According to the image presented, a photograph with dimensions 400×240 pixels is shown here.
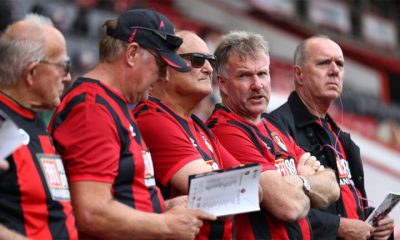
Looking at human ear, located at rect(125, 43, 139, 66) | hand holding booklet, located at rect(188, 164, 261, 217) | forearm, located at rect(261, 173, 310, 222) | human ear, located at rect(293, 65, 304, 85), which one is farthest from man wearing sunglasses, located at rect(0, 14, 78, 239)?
human ear, located at rect(293, 65, 304, 85)

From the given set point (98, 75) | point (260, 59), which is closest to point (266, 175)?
point (260, 59)

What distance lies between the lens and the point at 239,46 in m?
4.45

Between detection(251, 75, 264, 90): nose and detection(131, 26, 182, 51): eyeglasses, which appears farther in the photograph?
detection(251, 75, 264, 90): nose

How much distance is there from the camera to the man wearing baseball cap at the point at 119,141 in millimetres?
3227

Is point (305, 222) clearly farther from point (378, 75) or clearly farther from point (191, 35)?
point (378, 75)

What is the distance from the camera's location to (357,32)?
61.2ft

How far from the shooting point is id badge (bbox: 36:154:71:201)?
3.16m

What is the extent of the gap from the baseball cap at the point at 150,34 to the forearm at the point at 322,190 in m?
1.02

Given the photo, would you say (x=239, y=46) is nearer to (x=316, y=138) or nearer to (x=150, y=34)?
(x=316, y=138)

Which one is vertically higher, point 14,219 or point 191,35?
point 191,35

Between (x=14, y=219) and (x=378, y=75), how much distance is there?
1565cm

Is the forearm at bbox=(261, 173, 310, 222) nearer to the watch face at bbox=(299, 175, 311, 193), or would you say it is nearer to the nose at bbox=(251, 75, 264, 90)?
the watch face at bbox=(299, 175, 311, 193)

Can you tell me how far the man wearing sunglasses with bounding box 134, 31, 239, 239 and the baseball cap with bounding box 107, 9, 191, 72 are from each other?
154 mm

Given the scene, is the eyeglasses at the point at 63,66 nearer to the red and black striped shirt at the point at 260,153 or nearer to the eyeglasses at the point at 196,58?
the eyeglasses at the point at 196,58
